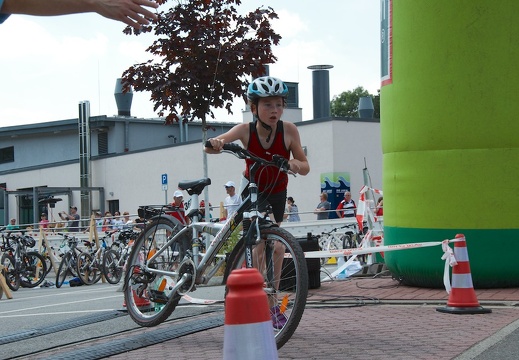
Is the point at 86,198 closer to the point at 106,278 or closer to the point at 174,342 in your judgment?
the point at 106,278

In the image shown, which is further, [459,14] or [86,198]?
[86,198]

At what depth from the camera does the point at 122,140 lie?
50031 millimetres

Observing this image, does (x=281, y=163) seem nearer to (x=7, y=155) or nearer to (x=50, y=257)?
(x=50, y=257)

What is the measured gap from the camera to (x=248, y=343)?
10.8 ft

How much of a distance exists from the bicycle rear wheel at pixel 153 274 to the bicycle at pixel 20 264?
11.5 m

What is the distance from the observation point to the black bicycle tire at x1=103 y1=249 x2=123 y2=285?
1892 centimetres

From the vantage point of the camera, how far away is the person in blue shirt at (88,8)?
3.15m

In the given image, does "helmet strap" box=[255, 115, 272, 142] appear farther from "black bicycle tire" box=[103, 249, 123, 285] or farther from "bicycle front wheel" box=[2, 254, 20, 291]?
"bicycle front wheel" box=[2, 254, 20, 291]

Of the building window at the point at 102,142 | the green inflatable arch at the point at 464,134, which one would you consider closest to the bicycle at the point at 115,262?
the green inflatable arch at the point at 464,134

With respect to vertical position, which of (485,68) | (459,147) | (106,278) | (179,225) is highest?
(485,68)

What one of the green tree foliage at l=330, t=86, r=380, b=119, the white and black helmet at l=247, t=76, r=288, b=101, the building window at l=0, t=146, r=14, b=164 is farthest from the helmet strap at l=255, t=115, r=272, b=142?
the green tree foliage at l=330, t=86, r=380, b=119

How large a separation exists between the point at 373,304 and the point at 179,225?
271 cm

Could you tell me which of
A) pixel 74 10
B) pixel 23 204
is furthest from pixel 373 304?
pixel 23 204

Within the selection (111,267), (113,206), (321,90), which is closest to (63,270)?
(111,267)
